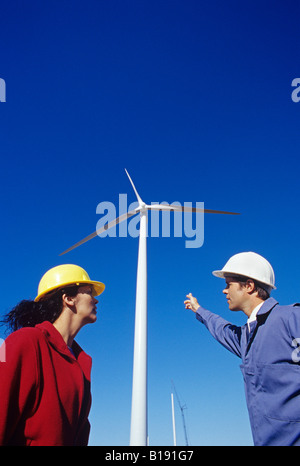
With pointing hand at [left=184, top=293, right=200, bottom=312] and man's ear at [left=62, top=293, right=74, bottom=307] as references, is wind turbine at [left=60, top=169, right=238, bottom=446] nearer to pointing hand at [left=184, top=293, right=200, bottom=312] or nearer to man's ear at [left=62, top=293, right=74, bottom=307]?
pointing hand at [left=184, top=293, right=200, bottom=312]

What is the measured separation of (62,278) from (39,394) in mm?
2130

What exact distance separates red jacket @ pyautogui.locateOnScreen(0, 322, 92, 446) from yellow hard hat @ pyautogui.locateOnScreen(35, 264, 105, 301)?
1.15 metres

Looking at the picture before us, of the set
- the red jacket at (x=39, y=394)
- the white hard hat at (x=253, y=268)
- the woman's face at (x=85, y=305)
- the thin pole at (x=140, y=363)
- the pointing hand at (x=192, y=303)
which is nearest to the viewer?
the red jacket at (x=39, y=394)

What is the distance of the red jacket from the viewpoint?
4.25 metres

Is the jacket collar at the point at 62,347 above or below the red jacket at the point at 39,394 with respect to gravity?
above

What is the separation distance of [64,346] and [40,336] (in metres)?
0.59

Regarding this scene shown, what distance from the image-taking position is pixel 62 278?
627 cm

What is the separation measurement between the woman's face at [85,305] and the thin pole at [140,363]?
4233 millimetres

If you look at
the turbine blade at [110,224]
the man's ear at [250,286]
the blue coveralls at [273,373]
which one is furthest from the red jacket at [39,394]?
the turbine blade at [110,224]

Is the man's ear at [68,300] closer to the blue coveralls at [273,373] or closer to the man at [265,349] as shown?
the man at [265,349]

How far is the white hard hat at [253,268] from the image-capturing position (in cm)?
635

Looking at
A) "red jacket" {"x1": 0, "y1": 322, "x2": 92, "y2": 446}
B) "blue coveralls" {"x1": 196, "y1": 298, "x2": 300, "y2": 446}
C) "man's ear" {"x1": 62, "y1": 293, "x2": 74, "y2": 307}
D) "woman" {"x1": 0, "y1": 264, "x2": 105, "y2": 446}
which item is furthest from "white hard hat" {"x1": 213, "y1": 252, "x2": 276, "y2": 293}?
"red jacket" {"x1": 0, "y1": 322, "x2": 92, "y2": 446}

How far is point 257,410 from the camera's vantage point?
16.7 ft

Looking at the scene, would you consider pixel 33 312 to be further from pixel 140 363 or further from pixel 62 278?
pixel 140 363
